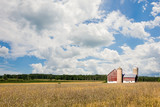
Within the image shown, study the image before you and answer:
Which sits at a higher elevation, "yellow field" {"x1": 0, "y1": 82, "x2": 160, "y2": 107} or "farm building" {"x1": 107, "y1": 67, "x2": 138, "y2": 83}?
"yellow field" {"x1": 0, "y1": 82, "x2": 160, "y2": 107}

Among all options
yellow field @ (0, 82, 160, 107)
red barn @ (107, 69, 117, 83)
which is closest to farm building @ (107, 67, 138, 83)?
red barn @ (107, 69, 117, 83)

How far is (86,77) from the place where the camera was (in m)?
166

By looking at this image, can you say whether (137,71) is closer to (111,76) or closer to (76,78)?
(111,76)

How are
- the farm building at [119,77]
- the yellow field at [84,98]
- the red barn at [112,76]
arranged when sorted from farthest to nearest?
the red barn at [112,76] < the farm building at [119,77] < the yellow field at [84,98]

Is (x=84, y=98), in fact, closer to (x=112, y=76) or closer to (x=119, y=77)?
(x=119, y=77)

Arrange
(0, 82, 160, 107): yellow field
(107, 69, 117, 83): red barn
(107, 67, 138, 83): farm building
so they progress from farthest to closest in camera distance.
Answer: (107, 69, 117, 83): red barn < (107, 67, 138, 83): farm building < (0, 82, 160, 107): yellow field

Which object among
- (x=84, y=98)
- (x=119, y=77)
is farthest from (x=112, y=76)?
(x=84, y=98)

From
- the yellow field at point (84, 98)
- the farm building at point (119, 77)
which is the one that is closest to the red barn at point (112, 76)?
the farm building at point (119, 77)

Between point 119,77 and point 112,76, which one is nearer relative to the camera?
point 119,77

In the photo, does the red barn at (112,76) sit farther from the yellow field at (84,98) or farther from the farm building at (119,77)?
the yellow field at (84,98)

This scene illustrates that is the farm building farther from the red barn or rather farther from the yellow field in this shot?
the yellow field

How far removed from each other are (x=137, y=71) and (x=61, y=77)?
290 feet

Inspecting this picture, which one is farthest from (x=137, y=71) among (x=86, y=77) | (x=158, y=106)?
(x=158, y=106)

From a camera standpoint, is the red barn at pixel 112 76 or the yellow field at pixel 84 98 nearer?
the yellow field at pixel 84 98
